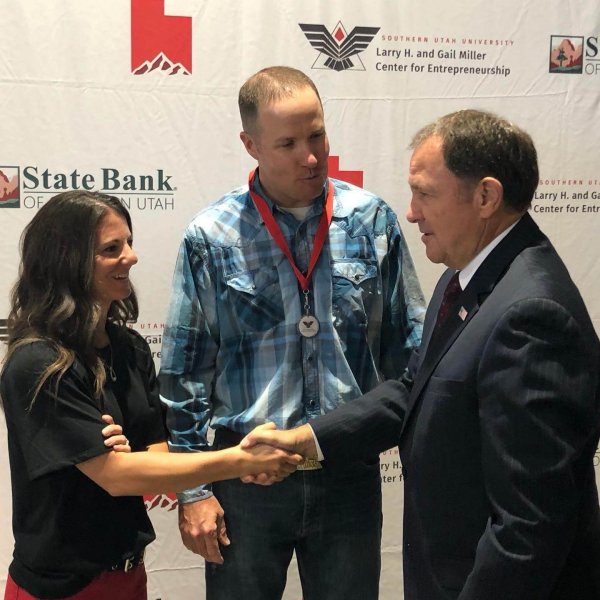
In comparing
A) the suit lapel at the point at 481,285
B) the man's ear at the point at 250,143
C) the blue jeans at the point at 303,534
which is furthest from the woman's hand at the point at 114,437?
the man's ear at the point at 250,143

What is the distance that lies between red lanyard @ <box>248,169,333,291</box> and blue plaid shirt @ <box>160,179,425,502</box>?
16mm

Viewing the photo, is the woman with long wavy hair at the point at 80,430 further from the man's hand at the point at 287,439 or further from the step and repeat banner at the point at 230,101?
the step and repeat banner at the point at 230,101

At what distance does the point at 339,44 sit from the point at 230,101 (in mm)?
428

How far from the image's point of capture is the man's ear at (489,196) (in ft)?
4.34

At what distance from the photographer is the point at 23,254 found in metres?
1.73

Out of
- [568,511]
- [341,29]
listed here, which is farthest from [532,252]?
[341,29]

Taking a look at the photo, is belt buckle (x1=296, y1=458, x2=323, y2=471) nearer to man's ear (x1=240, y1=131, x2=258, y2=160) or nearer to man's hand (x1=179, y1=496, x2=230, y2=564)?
man's hand (x1=179, y1=496, x2=230, y2=564)

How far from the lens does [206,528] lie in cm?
188

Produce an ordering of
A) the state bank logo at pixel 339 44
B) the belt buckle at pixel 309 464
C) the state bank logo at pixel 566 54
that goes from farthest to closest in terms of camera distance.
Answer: the state bank logo at pixel 566 54 → the state bank logo at pixel 339 44 → the belt buckle at pixel 309 464

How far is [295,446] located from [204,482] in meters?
0.22

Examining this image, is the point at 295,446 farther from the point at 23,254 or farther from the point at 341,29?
the point at 341,29

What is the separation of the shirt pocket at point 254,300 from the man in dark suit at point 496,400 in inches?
20.7

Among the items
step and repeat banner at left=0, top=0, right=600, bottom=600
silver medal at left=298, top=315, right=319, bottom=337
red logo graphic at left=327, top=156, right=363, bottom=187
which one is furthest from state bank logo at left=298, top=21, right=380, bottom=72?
silver medal at left=298, top=315, right=319, bottom=337

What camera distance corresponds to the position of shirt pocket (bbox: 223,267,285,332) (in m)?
1.91
